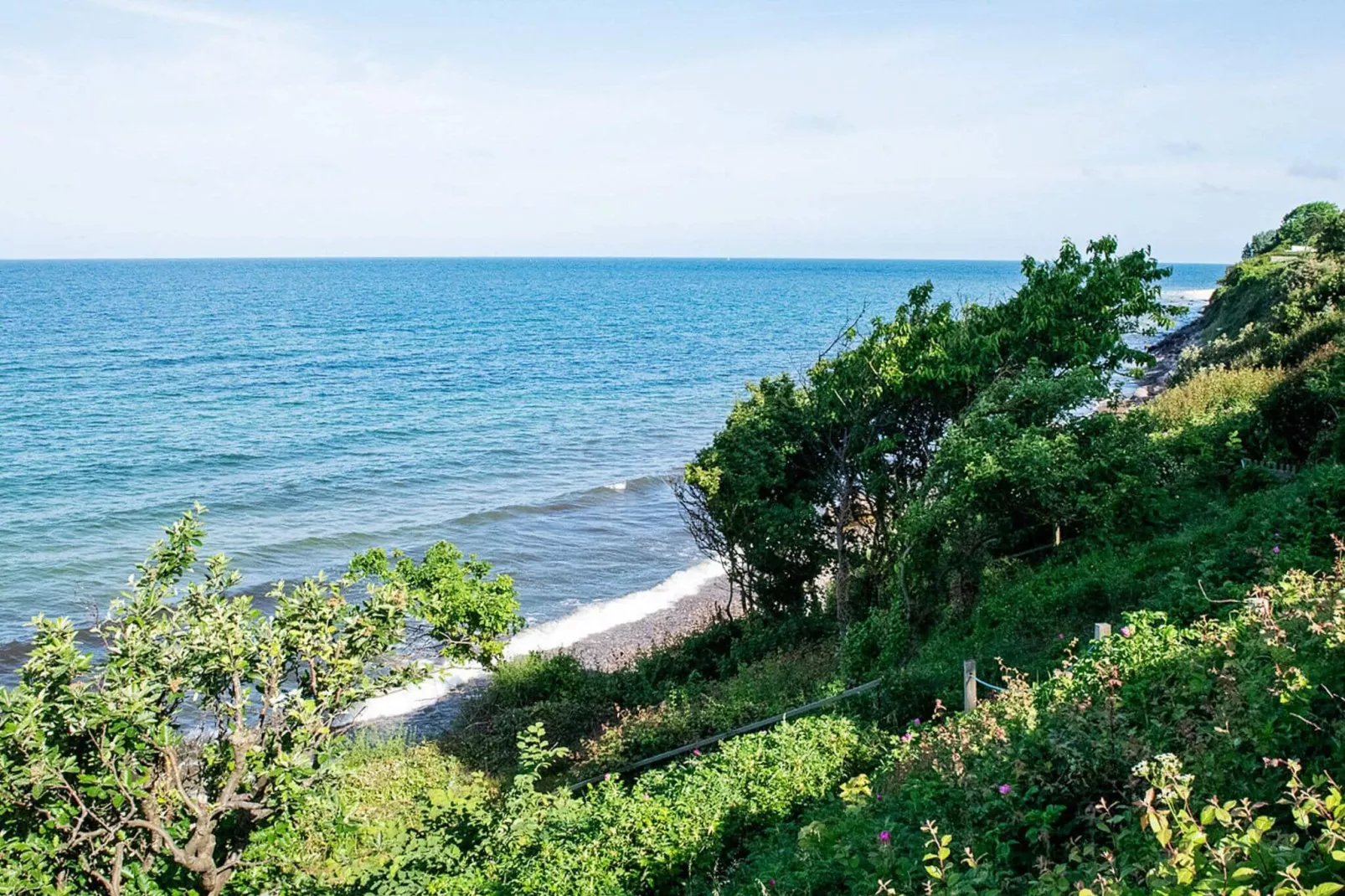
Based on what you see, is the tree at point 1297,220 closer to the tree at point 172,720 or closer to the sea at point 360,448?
the sea at point 360,448

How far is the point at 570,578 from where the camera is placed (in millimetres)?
29500

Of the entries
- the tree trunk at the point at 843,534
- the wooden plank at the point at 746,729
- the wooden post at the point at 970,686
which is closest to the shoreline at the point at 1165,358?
the tree trunk at the point at 843,534

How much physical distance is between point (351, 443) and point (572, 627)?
2377 cm

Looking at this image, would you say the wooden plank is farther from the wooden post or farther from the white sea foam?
the white sea foam

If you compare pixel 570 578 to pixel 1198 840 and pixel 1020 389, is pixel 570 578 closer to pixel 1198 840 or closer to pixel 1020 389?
pixel 1020 389

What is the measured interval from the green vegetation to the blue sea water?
92.0 inches

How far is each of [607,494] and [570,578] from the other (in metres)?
8.85

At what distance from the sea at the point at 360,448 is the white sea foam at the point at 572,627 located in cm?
13

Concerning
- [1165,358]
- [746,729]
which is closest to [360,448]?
[746,729]

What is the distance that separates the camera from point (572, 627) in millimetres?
25984

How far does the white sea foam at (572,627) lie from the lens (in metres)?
22.1

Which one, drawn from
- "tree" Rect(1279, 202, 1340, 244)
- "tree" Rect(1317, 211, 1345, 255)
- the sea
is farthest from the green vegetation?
"tree" Rect(1279, 202, 1340, 244)

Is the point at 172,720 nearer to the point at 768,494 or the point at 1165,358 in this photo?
the point at 768,494

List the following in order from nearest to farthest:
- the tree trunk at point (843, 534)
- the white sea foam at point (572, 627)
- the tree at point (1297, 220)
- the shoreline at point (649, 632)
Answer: the tree trunk at point (843, 534)
the white sea foam at point (572, 627)
the shoreline at point (649, 632)
the tree at point (1297, 220)
